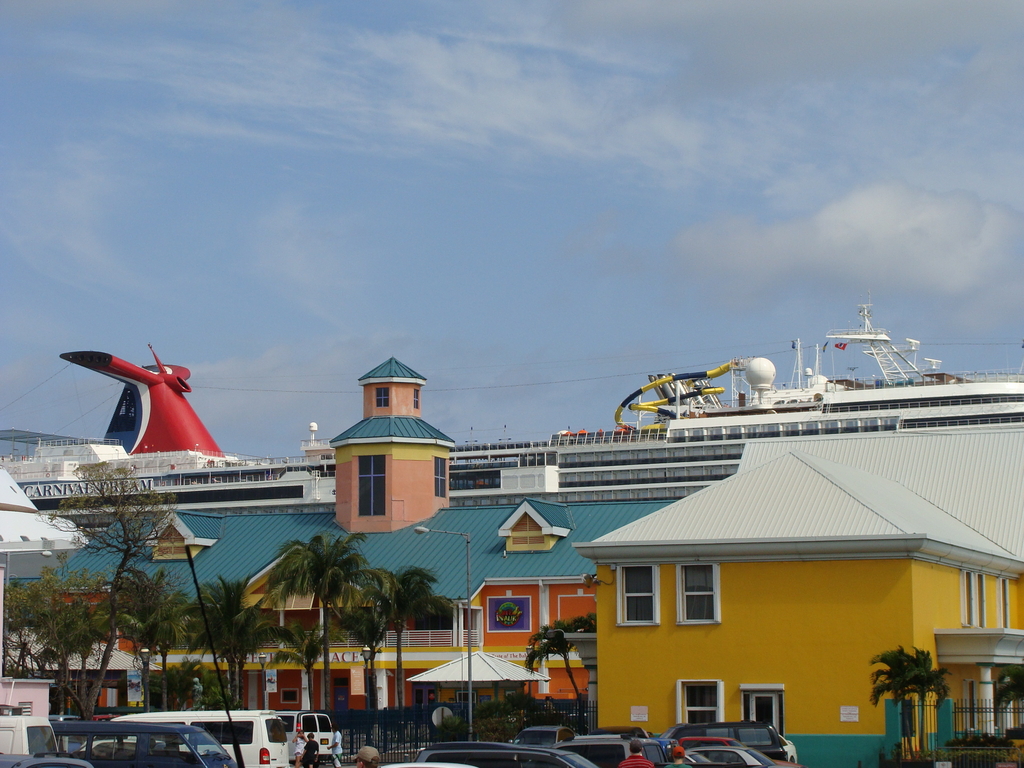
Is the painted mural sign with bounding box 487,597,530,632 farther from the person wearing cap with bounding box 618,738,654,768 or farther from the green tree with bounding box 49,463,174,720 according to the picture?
the person wearing cap with bounding box 618,738,654,768

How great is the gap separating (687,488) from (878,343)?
20.0m

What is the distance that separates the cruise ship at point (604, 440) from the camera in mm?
96062

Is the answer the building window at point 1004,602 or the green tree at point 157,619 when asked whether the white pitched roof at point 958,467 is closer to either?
the building window at point 1004,602

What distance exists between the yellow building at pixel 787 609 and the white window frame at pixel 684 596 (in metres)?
0.03

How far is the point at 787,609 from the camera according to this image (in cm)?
3238

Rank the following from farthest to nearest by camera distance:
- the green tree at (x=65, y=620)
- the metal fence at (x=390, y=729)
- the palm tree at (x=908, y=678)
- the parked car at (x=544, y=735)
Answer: the green tree at (x=65, y=620)
the metal fence at (x=390, y=729)
the palm tree at (x=908, y=678)
the parked car at (x=544, y=735)

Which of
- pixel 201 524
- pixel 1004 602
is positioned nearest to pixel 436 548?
pixel 201 524

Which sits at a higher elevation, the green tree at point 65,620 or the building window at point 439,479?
the building window at point 439,479

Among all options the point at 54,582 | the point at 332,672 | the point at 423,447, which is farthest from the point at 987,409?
the point at 54,582

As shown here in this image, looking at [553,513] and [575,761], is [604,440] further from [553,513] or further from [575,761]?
[575,761]

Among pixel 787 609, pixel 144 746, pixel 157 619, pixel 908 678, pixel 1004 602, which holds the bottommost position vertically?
→ pixel 144 746

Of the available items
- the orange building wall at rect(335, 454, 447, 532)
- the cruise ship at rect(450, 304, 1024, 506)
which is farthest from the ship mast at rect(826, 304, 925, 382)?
the orange building wall at rect(335, 454, 447, 532)

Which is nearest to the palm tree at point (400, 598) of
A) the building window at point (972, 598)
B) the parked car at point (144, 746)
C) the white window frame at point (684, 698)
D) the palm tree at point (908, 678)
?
the white window frame at point (684, 698)

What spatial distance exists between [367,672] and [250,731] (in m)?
23.1
